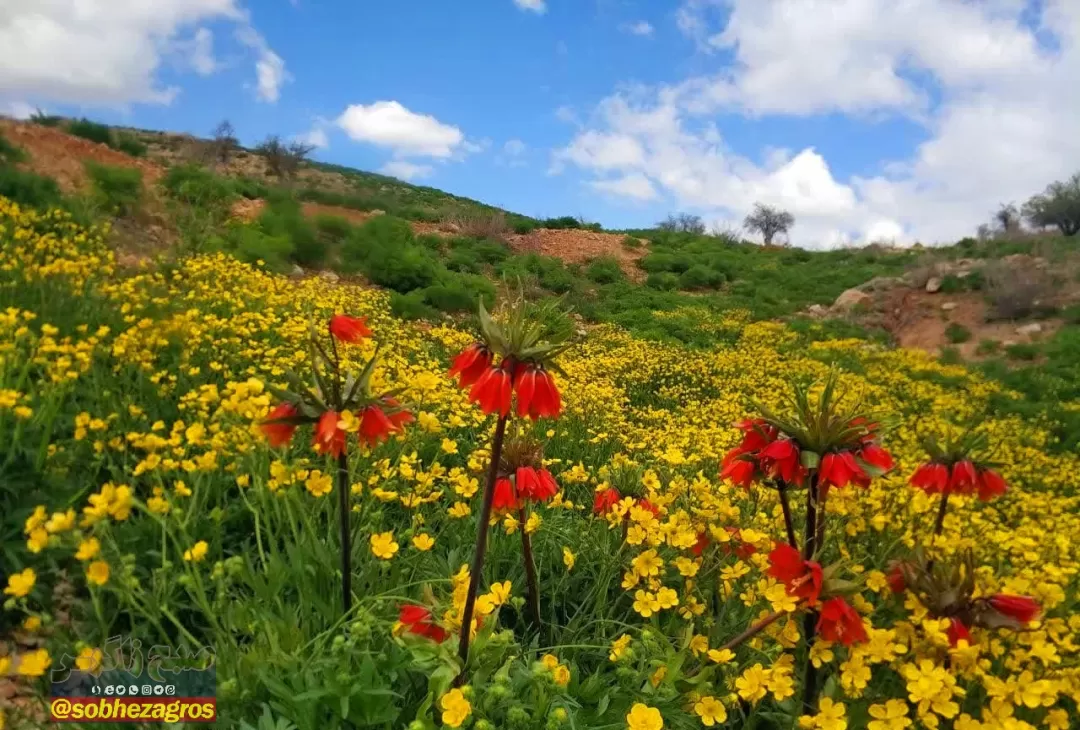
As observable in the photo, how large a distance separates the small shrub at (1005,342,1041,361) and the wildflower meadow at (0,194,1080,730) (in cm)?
991

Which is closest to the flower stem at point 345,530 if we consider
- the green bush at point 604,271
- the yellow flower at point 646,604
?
the yellow flower at point 646,604

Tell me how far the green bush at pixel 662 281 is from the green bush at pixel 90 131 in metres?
12.4

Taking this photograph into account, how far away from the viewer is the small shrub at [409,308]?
31.3 feet

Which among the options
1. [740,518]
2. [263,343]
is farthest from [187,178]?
[740,518]

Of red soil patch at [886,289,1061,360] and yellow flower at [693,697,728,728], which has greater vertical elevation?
red soil patch at [886,289,1061,360]

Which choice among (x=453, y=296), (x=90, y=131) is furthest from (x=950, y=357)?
(x=90, y=131)

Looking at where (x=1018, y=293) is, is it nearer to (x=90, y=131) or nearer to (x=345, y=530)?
(x=345, y=530)

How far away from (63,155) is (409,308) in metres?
6.52

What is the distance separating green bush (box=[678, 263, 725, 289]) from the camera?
18.4 meters

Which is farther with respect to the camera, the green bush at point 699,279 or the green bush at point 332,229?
the green bush at point 699,279

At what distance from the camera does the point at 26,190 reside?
26.4 ft

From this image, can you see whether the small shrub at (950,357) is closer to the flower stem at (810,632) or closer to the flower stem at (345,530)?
the flower stem at (810,632)

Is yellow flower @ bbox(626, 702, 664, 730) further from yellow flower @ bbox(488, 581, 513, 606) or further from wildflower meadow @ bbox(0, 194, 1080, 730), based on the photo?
yellow flower @ bbox(488, 581, 513, 606)

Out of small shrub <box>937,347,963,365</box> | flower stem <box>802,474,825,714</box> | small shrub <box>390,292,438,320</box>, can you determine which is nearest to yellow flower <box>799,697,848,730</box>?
flower stem <box>802,474,825,714</box>
